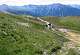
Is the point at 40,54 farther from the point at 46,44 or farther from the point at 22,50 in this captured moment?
the point at 46,44

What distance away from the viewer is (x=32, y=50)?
3391cm

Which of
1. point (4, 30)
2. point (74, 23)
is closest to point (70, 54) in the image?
point (4, 30)

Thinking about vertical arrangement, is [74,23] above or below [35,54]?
below

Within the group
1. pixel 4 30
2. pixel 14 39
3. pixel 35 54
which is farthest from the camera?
pixel 4 30

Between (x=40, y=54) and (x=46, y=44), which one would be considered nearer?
(x=40, y=54)

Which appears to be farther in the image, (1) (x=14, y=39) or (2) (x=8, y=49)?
(1) (x=14, y=39)

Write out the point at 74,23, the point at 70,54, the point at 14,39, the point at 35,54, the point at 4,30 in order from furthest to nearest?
the point at 74,23
the point at 4,30
the point at 14,39
the point at 35,54
the point at 70,54

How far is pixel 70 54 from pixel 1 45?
9500 millimetres

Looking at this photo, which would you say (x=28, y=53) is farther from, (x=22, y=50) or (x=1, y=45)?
(x=1, y=45)

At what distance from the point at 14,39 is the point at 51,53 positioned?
23.1 feet

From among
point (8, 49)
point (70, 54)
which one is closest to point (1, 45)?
point (8, 49)

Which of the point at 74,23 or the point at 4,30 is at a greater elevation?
the point at 4,30

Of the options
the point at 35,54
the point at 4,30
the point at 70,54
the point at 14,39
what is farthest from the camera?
the point at 4,30

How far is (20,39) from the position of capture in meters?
39.3
